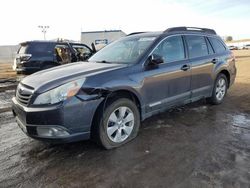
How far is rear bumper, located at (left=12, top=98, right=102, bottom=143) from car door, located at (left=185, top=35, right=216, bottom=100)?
2558 millimetres

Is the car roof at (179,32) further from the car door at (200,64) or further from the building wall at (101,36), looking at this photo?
the building wall at (101,36)

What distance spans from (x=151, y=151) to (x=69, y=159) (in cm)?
121

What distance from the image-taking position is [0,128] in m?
5.05

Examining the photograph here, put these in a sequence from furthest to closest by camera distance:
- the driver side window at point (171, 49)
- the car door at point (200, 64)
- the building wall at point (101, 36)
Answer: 1. the building wall at point (101, 36)
2. the car door at point (200, 64)
3. the driver side window at point (171, 49)

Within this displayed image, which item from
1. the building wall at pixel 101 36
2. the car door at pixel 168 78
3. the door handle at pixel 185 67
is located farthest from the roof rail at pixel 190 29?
the building wall at pixel 101 36

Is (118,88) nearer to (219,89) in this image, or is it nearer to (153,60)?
(153,60)

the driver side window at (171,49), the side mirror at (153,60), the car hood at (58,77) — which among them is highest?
the driver side window at (171,49)

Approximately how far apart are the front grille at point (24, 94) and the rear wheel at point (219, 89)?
4.32 metres

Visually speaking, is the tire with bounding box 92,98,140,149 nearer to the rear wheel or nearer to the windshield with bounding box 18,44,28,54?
the rear wheel

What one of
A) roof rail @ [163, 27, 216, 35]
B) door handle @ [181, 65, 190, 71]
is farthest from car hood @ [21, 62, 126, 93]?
roof rail @ [163, 27, 216, 35]

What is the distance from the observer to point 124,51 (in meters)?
4.91

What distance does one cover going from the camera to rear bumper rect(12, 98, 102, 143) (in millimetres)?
3396

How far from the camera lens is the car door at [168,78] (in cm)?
442

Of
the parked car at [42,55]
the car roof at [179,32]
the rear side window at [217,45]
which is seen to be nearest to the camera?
the car roof at [179,32]
